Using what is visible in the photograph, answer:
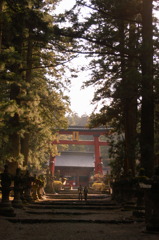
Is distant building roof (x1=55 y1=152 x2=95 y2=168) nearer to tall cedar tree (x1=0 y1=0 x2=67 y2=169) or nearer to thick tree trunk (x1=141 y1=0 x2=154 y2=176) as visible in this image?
tall cedar tree (x1=0 y1=0 x2=67 y2=169)

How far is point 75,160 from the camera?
45.7 m

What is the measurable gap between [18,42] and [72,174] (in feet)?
109

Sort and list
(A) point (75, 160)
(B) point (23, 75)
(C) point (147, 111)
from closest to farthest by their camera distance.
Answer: (C) point (147, 111) < (B) point (23, 75) < (A) point (75, 160)

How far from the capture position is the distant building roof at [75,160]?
44219 millimetres

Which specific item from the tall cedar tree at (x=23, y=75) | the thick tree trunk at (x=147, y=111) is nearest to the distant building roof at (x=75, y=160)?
the tall cedar tree at (x=23, y=75)

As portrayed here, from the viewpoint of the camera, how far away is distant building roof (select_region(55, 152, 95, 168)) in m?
44.2

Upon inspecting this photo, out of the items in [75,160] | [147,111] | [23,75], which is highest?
[23,75]

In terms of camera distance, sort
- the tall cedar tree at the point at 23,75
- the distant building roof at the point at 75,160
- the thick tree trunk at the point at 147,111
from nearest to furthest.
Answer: the thick tree trunk at the point at 147,111, the tall cedar tree at the point at 23,75, the distant building roof at the point at 75,160

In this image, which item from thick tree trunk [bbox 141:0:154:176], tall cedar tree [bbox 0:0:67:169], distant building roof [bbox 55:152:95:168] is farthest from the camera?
distant building roof [bbox 55:152:95:168]

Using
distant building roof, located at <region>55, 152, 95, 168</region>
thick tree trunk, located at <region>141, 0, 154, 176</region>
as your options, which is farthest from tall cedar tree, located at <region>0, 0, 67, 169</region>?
distant building roof, located at <region>55, 152, 95, 168</region>

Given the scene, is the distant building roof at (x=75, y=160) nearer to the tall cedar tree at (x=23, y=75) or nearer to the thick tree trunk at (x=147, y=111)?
the tall cedar tree at (x=23, y=75)

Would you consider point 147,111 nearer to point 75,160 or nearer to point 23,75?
point 23,75

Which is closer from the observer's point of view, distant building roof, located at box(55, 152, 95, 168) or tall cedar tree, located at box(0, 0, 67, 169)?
tall cedar tree, located at box(0, 0, 67, 169)

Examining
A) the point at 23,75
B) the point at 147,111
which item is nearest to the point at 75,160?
the point at 23,75
